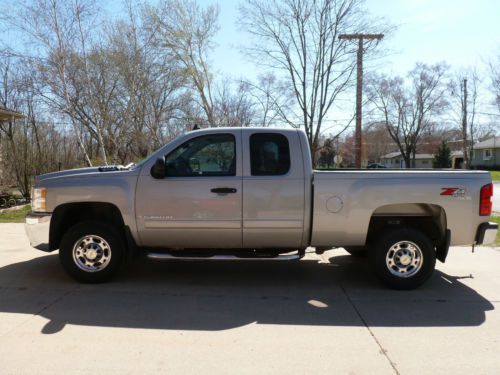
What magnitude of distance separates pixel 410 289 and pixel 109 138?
13535 mm

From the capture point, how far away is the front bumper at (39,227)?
5309mm

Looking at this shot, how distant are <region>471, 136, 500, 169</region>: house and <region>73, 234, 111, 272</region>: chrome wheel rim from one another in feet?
228

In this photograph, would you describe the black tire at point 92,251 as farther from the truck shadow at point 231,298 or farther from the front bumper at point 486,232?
the front bumper at point 486,232

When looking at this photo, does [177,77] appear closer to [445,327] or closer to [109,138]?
[109,138]

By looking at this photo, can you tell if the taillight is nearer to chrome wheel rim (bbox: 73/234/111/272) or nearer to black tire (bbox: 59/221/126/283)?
black tire (bbox: 59/221/126/283)

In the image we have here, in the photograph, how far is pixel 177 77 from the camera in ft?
57.4

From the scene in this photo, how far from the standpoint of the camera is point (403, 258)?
5.23m

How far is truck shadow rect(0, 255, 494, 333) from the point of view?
4.29m

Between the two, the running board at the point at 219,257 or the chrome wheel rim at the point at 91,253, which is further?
the chrome wheel rim at the point at 91,253

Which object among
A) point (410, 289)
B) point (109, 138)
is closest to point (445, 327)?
point (410, 289)

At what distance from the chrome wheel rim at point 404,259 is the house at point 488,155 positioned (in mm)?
67452

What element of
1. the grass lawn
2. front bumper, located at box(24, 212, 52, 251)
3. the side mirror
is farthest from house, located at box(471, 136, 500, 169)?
front bumper, located at box(24, 212, 52, 251)

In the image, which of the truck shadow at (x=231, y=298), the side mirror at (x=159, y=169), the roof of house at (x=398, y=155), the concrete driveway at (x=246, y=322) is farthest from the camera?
the roof of house at (x=398, y=155)

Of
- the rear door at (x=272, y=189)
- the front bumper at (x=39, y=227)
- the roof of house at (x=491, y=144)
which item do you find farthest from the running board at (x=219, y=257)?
the roof of house at (x=491, y=144)
